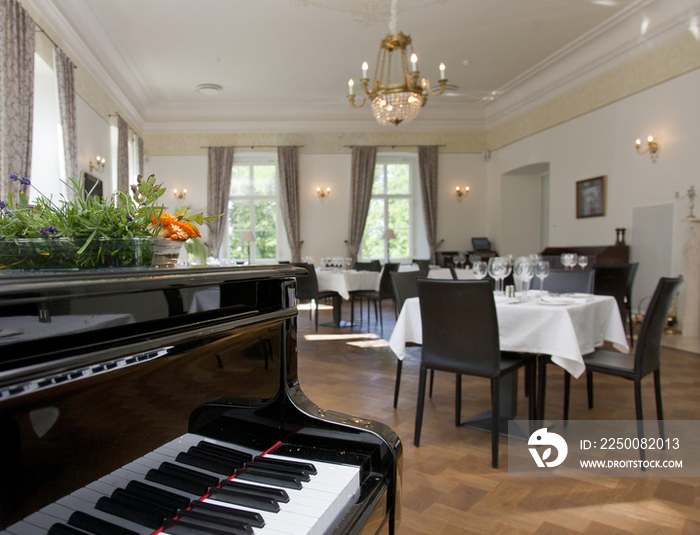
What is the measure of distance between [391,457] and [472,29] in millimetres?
6929

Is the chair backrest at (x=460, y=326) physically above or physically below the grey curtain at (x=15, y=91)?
below

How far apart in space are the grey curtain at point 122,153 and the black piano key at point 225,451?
26.0 feet

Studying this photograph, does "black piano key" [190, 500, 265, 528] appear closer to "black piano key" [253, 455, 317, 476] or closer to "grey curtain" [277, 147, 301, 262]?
"black piano key" [253, 455, 317, 476]

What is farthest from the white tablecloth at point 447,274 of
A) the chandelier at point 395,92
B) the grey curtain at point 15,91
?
the grey curtain at point 15,91

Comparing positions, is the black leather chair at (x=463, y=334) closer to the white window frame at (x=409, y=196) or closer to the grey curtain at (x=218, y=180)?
the white window frame at (x=409, y=196)

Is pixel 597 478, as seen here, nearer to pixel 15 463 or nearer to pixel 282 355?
pixel 282 355

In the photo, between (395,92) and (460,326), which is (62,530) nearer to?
(460,326)

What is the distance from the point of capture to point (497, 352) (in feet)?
7.41

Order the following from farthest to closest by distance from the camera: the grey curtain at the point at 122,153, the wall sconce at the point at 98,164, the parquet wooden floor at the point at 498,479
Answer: the grey curtain at the point at 122,153, the wall sconce at the point at 98,164, the parquet wooden floor at the point at 498,479

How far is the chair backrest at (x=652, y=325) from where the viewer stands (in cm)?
219

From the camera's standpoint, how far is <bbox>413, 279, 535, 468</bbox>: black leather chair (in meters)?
2.23

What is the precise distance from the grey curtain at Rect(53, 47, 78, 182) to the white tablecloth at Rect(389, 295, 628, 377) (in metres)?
4.87

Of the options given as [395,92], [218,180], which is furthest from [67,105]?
[218,180]

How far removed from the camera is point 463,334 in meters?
2.33
